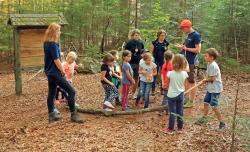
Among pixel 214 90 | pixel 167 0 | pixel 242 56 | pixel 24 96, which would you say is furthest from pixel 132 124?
pixel 167 0

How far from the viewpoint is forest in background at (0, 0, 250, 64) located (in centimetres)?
1658

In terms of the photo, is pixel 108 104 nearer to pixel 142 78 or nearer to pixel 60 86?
pixel 142 78

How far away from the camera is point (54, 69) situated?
759cm

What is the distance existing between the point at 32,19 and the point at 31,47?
0.88 metres

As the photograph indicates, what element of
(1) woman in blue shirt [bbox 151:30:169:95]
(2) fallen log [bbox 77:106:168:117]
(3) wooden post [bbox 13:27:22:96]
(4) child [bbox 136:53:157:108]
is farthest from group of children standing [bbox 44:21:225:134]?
(3) wooden post [bbox 13:27:22:96]

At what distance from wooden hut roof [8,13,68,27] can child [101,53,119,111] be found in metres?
3.63

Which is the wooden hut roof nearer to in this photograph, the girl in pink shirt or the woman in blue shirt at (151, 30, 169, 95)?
the girl in pink shirt

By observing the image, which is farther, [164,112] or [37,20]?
[37,20]

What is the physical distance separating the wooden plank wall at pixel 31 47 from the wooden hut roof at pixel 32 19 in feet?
1.30

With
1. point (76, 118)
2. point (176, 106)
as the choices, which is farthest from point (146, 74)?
point (76, 118)

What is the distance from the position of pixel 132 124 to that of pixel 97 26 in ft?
43.5

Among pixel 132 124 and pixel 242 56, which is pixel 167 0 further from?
pixel 132 124

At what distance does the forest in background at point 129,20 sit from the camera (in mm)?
16578

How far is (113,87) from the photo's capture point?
8.63 m
